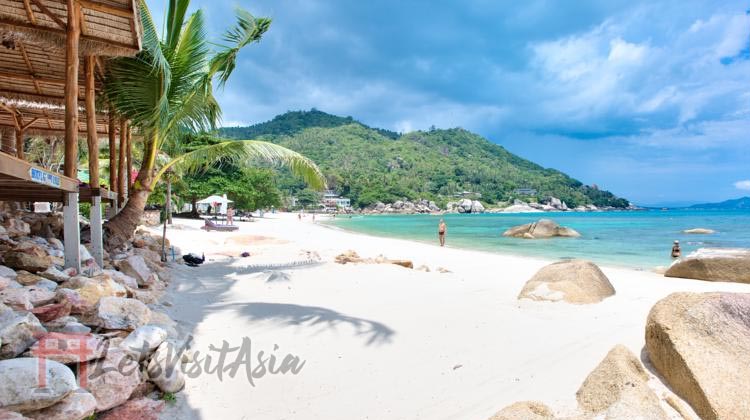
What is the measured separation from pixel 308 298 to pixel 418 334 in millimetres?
2453

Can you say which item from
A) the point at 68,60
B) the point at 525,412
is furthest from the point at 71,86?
the point at 525,412

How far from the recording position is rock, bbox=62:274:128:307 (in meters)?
4.03

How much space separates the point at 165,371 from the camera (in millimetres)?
3162

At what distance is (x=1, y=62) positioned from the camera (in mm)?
7605

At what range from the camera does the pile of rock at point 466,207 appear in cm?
12875

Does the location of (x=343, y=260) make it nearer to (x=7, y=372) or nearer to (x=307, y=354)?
(x=307, y=354)

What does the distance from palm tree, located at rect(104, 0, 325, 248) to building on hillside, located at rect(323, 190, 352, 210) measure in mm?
113085

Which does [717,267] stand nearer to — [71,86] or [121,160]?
[71,86]

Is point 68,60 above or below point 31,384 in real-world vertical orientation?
above

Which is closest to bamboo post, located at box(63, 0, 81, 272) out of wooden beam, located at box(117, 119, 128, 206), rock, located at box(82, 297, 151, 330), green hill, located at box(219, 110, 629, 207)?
rock, located at box(82, 297, 151, 330)

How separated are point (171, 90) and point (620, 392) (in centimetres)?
862

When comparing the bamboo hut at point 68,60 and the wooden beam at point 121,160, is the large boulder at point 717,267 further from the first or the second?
the wooden beam at point 121,160

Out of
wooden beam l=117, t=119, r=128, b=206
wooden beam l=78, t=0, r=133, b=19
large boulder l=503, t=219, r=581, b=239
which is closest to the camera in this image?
wooden beam l=78, t=0, r=133, b=19

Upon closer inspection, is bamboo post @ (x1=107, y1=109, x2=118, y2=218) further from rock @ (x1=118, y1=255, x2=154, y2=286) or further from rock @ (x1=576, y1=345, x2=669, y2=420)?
rock @ (x1=576, y1=345, x2=669, y2=420)
